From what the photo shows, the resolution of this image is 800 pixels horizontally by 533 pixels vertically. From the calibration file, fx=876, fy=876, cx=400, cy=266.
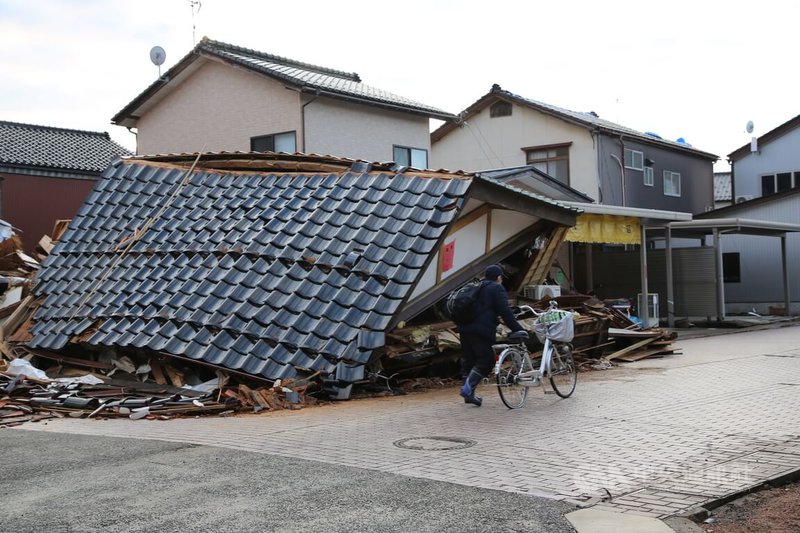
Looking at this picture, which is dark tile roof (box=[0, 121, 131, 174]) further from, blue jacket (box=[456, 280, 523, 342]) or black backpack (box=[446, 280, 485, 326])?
blue jacket (box=[456, 280, 523, 342])

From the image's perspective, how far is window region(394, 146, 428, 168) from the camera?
2755 centimetres

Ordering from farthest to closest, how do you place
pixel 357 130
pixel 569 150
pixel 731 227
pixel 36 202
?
pixel 36 202
pixel 569 150
pixel 731 227
pixel 357 130

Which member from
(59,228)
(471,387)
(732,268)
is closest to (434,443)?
(471,387)

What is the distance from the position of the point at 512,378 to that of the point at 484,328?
0.69 m

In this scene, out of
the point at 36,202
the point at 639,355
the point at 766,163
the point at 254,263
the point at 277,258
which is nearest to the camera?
the point at 277,258

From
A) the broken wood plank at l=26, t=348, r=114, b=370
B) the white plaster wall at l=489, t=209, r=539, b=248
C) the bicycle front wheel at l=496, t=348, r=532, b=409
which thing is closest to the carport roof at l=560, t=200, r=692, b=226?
the white plaster wall at l=489, t=209, r=539, b=248

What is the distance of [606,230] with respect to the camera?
2291 centimetres

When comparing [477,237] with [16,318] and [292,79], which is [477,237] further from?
[292,79]

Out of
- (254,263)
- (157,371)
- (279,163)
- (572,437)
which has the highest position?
(279,163)

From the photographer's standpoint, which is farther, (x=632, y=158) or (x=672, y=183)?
(x=672, y=183)

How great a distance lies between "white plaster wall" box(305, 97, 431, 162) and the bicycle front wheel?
15439mm

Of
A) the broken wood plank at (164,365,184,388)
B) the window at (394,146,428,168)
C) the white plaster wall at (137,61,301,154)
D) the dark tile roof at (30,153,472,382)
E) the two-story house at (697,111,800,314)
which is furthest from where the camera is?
the two-story house at (697,111,800,314)

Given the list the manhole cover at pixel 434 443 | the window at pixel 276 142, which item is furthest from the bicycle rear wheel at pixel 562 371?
the window at pixel 276 142

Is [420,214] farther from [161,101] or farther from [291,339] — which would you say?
[161,101]
